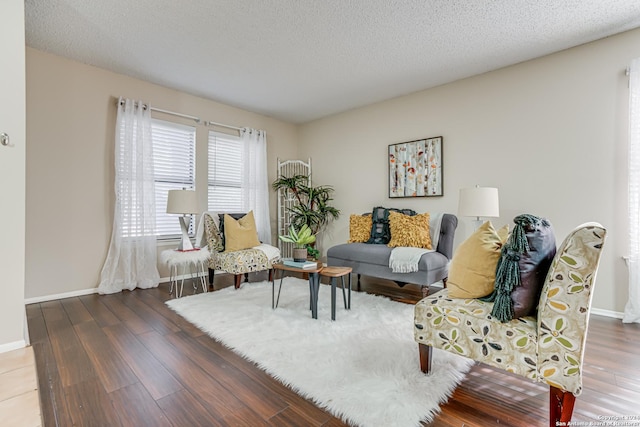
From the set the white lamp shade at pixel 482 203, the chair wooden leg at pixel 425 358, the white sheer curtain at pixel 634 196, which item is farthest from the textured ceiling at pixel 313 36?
the chair wooden leg at pixel 425 358

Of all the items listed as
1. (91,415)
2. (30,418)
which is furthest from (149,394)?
(30,418)

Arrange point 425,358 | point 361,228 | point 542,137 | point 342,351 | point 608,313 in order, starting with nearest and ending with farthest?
1. point 425,358
2. point 342,351
3. point 608,313
4. point 542,137
5. point 361,228

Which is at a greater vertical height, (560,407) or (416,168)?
(416,168)

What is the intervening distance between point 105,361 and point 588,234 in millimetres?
2706

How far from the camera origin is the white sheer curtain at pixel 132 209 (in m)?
3.57

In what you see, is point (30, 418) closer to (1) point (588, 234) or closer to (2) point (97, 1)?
(1) point (588, 234)

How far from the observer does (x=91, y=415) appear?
1.42 metres

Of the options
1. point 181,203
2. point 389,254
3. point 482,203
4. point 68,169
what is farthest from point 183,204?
point 482,203

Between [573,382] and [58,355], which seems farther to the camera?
[58,355]

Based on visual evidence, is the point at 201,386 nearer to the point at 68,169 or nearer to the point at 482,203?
the point at 482,203

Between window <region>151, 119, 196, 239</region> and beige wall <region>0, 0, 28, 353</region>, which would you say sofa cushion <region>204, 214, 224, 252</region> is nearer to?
window <region>151, 119, 196, 239</region>

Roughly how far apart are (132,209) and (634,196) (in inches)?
204

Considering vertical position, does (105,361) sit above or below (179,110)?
below

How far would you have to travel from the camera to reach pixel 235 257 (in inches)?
142
